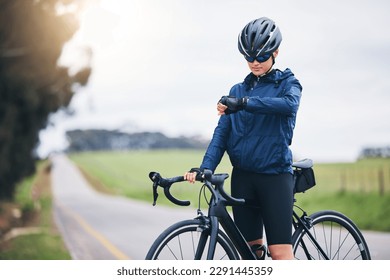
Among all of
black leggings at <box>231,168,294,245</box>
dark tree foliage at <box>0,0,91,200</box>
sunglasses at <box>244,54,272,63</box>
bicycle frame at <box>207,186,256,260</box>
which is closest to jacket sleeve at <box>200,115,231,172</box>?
black leggings at <box>231,168,294,245</box>

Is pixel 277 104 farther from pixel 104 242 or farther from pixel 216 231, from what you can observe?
pixel 104 242

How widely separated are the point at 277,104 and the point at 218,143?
439mm

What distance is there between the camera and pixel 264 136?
3.34 meters

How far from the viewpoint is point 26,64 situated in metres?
15.0

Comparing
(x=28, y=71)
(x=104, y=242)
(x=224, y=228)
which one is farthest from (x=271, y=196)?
(x=28, y=71)

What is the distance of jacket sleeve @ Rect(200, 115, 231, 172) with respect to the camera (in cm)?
347

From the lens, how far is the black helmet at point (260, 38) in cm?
329

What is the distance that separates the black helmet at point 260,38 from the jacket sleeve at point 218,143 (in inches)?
15.3

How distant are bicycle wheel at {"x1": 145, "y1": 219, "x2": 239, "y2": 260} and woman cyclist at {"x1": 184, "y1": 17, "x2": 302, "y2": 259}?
8.9 inches

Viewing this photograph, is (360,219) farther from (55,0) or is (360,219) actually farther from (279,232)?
(279,232)

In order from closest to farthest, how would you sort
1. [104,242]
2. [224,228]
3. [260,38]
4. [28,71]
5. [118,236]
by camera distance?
[260,38] → [224,228] → [104,242] → [118,236] → [28,71]

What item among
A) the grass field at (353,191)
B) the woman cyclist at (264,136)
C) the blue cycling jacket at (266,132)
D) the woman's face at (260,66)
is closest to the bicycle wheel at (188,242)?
the woman cyclist at (264,136)

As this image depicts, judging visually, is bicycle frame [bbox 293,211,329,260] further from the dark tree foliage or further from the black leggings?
the dark tree foliage
